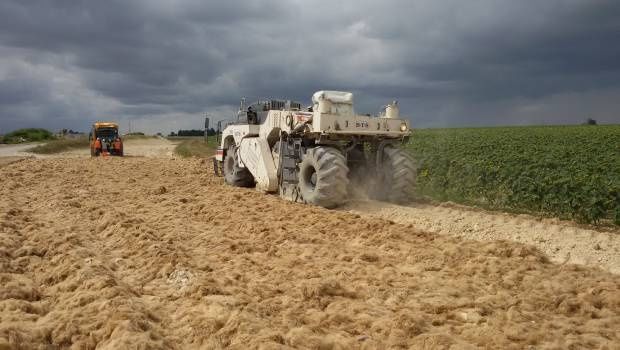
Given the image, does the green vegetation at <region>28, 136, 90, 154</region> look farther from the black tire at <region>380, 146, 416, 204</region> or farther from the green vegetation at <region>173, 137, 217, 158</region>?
the black tire at <region>380, 146, 416, 204</region>

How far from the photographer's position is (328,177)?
9.88 meters

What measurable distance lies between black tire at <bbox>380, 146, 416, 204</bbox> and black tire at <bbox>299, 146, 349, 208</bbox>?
1210 mm

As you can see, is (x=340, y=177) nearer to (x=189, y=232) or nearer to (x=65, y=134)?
(x=189, y=232)

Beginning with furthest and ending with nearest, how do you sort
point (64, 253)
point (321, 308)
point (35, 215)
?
point (35, 215)
point (64, 253)
point (321, 308)

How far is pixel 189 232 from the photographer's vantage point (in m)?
8.16

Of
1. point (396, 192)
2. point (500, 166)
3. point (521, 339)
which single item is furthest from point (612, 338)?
point (500, 166)

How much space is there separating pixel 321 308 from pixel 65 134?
77213 millimetres

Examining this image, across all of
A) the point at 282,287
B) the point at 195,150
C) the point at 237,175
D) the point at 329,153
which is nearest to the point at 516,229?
the point at 329,153

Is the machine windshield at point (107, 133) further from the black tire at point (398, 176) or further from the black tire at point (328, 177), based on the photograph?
the black tire at point (398, 176)

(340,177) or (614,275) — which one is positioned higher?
(340,177)

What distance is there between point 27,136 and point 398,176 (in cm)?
6577

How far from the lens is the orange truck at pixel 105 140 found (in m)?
30.4

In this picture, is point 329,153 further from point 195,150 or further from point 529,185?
point 195,150

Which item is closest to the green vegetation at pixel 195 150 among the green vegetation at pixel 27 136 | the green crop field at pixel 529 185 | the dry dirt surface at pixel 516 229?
the green crop field at pixel 529 185
